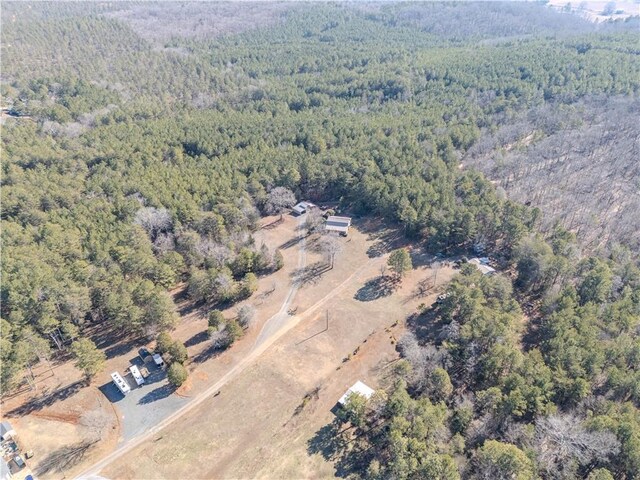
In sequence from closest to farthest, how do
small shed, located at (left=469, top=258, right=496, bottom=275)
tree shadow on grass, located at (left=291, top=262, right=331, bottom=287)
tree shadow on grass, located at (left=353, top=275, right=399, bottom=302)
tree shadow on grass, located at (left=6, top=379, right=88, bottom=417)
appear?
tree shadow on grass, located at (left=6, top=379, right=88, bottom=417) < tree shadow on grass, located at (left=353, top=275, right=399, bottom=302) < small shed, located at (left=469, top=258, right=496, bottom=275) < tree shadow on grass, located at (left=291, top=262, right=331, bottom=287)

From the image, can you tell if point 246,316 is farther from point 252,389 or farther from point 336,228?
point 336,228

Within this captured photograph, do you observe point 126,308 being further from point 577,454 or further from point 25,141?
point 25,141

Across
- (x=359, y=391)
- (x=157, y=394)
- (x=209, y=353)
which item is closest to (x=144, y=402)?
(x=157, y=394)

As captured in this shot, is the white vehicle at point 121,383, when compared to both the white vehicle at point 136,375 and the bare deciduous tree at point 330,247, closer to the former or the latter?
the white vehicle at point 136,375

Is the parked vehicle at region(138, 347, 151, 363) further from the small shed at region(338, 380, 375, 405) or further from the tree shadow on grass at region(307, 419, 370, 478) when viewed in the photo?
the small shed at region(338, 380, 375, 405)

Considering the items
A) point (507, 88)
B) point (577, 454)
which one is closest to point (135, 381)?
point (577, 454)

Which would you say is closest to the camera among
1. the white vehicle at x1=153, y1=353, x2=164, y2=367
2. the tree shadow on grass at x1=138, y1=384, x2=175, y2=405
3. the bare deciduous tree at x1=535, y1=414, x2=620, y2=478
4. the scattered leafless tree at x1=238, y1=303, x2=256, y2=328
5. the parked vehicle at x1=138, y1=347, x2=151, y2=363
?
the bare deciduous tree at x1=535, y1=414, x2=620, y2=478

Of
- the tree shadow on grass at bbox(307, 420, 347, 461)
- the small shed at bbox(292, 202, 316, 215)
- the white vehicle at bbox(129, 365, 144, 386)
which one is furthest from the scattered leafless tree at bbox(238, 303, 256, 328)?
the small shed at bbox(292, 202, 316, 215)
